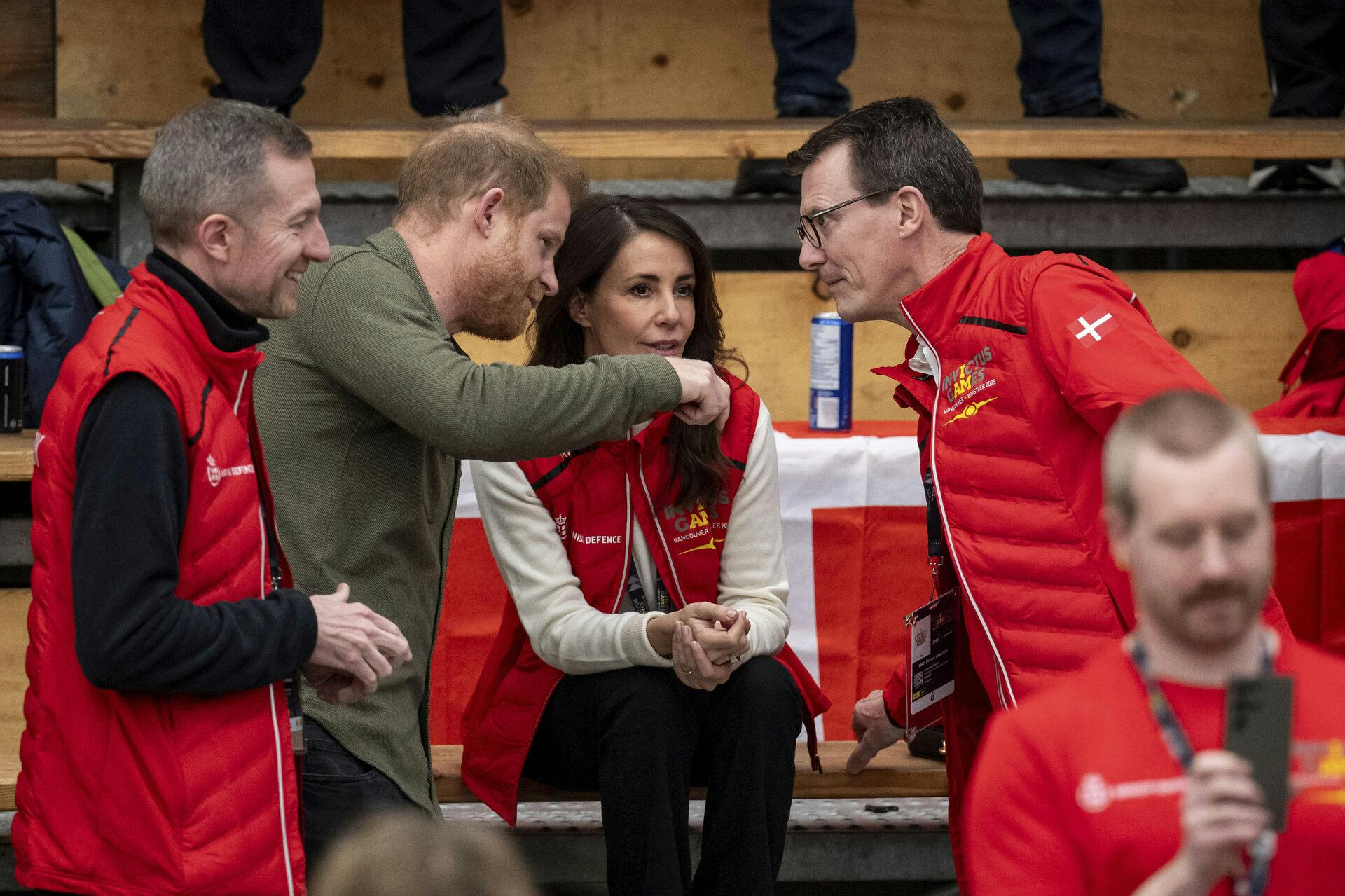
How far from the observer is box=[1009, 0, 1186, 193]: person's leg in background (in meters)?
3.72

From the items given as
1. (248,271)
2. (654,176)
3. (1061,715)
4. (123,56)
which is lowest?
(1061,715)

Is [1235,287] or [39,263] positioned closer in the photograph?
[39,263]

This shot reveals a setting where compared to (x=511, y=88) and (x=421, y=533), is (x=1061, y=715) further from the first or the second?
(x=511, y=88)

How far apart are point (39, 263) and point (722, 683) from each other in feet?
6.16

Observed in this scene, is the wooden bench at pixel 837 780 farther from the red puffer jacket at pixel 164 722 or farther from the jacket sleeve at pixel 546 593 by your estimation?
the red puffer jacket at pixel 164 722

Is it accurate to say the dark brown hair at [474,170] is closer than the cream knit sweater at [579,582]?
Yes

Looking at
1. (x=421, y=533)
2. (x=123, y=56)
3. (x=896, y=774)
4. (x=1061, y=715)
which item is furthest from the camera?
(x=123, y=56)

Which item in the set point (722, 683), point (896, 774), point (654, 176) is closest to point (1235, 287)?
point (654, 176)

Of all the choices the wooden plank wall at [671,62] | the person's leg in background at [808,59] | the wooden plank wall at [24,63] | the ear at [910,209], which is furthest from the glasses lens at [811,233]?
the wooden plank wall at [24,63]

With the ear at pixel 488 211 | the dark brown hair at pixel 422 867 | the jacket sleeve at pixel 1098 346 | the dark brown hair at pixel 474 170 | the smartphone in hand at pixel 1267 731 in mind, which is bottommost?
the dark brown hair at pixel 422 867

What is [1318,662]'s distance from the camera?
3.86ft

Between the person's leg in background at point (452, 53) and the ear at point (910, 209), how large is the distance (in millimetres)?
1807

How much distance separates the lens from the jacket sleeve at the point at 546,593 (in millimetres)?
2076

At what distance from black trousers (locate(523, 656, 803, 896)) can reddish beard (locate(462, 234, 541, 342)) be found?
521mm
